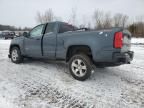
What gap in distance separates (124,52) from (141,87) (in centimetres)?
108

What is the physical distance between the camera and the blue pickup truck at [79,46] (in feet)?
12.0

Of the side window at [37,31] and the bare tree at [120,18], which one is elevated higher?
the bare tree at [120,18]

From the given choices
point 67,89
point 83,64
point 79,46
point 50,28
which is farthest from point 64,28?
point 67,89

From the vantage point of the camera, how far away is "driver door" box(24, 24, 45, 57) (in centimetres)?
535

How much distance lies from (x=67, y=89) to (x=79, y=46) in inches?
52.7

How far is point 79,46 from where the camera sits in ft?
14.2

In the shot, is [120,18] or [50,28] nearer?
[50,28]

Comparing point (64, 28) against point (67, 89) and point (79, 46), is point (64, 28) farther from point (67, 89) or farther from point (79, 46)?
point (67, 89)

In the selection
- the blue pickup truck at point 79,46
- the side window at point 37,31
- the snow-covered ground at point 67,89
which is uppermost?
the side window at point 37,31

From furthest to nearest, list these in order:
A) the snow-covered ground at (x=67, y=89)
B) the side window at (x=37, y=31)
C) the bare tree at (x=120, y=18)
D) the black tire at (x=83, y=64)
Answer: the bare tree at (x=120, y=18) → the side window at (x=37, y=31) → the black tire at (x=83, y=64) → the snow-covered ground at (x=67, y=89)

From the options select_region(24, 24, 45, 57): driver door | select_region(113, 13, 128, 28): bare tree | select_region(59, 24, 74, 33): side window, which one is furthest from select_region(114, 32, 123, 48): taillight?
select_region(113, 13, 128, 28): bare tree

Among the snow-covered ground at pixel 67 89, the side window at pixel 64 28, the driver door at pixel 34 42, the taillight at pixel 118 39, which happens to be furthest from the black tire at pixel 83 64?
the driver door at pixel 34 42

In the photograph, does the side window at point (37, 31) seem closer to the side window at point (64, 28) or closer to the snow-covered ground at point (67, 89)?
the side window at point (64, 28)

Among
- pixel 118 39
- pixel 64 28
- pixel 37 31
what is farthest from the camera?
pixel 37 31
